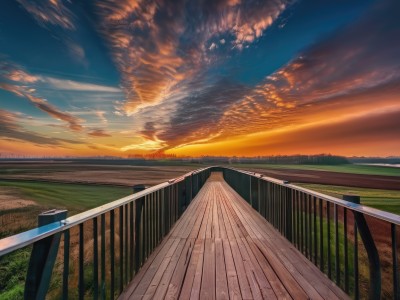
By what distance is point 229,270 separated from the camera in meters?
3.04

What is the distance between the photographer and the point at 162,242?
4117mm

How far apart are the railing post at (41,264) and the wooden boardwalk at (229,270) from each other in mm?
1339

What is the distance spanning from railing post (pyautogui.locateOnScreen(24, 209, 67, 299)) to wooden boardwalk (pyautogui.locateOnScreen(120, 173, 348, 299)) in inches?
52.7

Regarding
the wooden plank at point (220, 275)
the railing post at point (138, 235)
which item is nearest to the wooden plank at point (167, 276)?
the railing post at point (138, 235)

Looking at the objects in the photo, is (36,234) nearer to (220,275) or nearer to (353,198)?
(220,275)

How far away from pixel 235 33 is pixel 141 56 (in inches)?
177

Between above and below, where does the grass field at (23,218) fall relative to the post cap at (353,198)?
below

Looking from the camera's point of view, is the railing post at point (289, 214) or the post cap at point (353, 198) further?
the railing post at point (289, 214)

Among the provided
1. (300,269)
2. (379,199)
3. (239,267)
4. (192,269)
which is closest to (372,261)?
(300,269)

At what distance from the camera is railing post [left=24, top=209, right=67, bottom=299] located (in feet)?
4.29

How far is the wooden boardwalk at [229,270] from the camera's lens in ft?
8.16

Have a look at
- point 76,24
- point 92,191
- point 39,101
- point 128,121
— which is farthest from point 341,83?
point 92,191

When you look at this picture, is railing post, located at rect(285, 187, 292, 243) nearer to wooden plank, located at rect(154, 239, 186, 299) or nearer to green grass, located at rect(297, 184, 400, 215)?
wooden plank, located at rect(154, 239, 186, 299)

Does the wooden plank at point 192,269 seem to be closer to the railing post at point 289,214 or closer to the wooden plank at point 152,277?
the wooden plank at point 152,277
